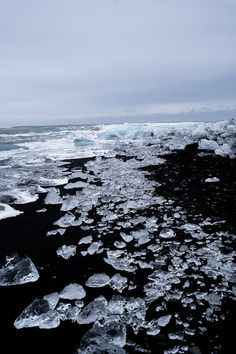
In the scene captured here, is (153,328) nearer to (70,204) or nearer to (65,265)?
(65,265)

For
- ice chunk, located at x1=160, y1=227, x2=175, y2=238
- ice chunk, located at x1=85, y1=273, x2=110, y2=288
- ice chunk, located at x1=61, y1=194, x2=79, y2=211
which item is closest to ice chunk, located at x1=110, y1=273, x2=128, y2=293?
ice chunk, located at x1=85, y1=273, x2=110, y2=288

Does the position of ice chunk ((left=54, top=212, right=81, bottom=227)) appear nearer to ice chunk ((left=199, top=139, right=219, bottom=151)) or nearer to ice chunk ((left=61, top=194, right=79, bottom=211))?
ice chunk ((left=61, top=194, right=79, bottom=211))

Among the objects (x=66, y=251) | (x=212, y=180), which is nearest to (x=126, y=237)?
(x=66, y=251)

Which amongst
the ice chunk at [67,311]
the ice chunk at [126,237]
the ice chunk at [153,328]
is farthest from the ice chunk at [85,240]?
the ice chunk at [153,328]

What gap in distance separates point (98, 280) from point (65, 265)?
555 millimetres

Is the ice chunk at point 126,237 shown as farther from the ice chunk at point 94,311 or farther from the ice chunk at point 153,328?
the ice chunk at point 153,328

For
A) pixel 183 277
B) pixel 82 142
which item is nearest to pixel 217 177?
pixel 183 277

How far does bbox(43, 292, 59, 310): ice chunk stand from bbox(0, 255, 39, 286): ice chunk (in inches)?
15.6

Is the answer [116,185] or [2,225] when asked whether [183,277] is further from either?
[116,185]

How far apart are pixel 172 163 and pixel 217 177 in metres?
2.78

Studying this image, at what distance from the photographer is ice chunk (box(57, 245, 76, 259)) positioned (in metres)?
3.69

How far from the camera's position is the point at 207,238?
3963 millimetres

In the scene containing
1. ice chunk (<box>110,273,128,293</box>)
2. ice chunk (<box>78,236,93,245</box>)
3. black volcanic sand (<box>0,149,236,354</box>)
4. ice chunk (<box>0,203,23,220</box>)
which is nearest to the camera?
black volcanic sand (<box>0,149,236,354</box>)

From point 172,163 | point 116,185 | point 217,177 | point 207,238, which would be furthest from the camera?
point 172,163
